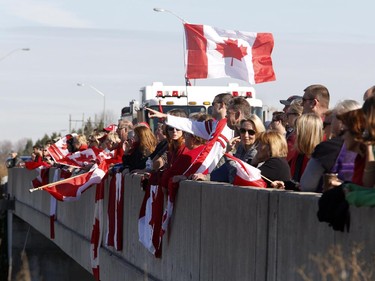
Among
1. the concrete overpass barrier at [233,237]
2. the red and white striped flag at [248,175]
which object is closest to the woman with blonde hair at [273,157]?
the red and white striped flag at [248,175]

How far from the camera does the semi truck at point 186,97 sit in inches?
998

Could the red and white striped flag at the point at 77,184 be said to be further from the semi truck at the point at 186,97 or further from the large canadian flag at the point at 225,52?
the semi truck at the point at 186,97

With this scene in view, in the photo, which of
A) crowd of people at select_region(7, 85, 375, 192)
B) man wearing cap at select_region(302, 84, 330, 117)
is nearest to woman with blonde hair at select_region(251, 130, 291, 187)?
crowd of people at select_region(7, 85, 375, 192)

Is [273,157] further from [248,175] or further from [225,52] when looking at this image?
[225,52]

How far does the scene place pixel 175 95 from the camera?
85.0ft

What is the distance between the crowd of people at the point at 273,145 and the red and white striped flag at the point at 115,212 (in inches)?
10.6

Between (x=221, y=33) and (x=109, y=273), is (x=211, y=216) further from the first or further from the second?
(x=221, y=33)

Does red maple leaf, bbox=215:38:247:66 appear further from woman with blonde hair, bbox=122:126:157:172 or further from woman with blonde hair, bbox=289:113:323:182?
woman with blonde hair, bbox=289:113:323:182

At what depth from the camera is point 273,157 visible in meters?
10.4

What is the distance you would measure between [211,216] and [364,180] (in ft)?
12.8

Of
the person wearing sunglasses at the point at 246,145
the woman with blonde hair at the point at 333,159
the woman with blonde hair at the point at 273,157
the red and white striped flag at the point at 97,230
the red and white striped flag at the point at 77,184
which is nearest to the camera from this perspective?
the woman with blonde hair at the point at 333,159

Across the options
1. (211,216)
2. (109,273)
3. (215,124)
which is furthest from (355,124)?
(109,273)

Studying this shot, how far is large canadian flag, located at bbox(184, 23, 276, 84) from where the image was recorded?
19.7 metres

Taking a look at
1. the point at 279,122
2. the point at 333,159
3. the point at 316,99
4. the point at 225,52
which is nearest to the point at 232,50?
the point at 225,52
